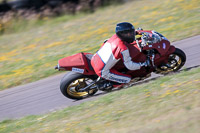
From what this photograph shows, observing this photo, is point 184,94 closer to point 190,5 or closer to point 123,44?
point 123,44

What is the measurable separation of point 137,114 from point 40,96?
11.6 feet

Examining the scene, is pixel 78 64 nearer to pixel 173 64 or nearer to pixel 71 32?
pixel 173 64

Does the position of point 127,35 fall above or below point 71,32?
above

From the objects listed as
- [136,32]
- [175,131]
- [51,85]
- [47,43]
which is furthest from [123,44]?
[47,43]

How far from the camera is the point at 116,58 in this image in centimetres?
588

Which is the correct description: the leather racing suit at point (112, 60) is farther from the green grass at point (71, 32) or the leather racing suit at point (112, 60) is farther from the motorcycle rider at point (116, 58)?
the green grass at point (71, 32)

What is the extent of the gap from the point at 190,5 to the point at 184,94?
8.30 metres

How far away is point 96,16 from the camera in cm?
1435

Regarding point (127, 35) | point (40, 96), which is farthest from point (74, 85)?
point (127, 35)

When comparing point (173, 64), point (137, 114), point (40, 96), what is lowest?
point (40, 96)

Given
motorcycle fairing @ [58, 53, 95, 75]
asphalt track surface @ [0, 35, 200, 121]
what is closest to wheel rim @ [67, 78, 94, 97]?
asphalt track surface @ [0, 35, 200, 121]

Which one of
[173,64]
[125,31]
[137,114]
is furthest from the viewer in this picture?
[173,64]

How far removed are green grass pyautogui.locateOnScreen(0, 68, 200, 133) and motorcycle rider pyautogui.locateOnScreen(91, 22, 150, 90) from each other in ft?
1.56

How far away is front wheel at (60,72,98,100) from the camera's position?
Result: 6184mm
